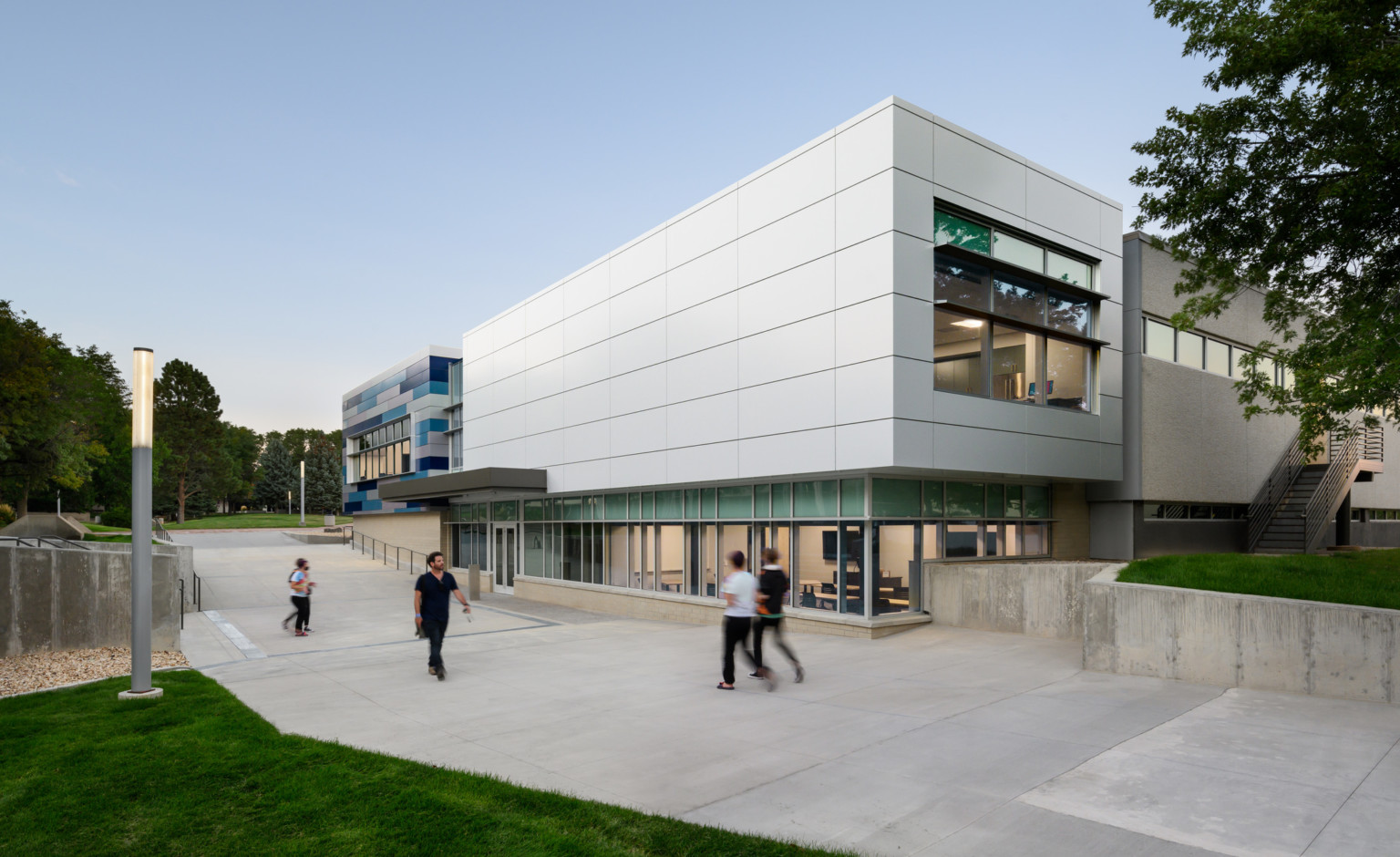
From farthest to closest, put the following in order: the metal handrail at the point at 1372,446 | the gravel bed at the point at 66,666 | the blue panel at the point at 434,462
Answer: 1. the blue panel at the point at 434,462
2. the metal handrail at the point at 1372,446
3. the gravel bed at the point at 66,666

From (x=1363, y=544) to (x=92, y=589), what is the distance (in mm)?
38733

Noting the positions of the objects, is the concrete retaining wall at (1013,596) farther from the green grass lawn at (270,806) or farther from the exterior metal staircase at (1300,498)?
the exterior metal staircase at (1300,498)

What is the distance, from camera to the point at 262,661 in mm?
14070

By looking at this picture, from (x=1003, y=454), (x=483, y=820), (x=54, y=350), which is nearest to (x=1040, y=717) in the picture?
(x=483, y=820)

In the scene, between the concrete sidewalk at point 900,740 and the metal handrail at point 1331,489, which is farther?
the metal handrail at point 1331,489

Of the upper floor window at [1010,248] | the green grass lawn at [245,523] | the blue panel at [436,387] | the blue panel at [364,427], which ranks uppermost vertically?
the upper floor window at [1010,248]

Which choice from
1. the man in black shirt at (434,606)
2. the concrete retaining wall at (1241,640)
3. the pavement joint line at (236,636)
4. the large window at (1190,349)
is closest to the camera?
the concrete retaining wall at (1241,640)

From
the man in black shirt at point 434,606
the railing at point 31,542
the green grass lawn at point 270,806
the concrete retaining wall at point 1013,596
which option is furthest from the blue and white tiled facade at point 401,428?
the green grass lawn at point 270,806

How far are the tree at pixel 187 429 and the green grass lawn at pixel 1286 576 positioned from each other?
96.8 meters

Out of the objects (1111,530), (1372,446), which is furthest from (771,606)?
(1372,446)

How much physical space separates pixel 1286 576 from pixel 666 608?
1447cm

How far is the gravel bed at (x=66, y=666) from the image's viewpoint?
11875mm

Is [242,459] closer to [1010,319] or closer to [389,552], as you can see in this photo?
[389,552]

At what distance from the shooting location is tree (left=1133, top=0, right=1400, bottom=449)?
11.3 metres
